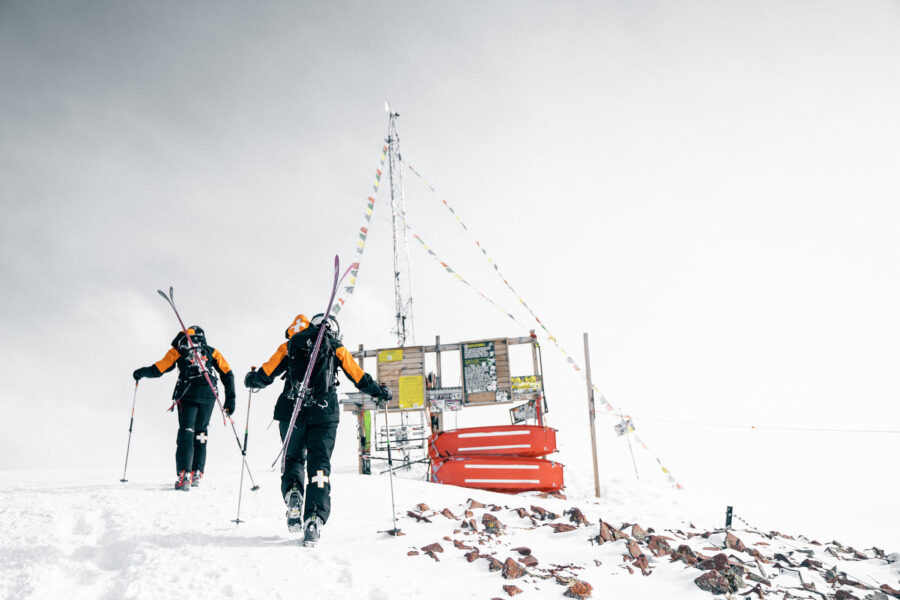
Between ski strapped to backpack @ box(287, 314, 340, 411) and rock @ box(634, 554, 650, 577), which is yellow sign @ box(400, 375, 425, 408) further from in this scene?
rock @ box(634, 554, 650, 577)

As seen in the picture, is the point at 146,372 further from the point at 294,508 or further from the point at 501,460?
the point at 501,460

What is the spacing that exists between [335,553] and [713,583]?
9.93 feet

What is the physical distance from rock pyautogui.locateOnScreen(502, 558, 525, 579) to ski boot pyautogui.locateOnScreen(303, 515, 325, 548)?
1.70 meters

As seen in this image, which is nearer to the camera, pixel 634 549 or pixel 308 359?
pixel 634 549

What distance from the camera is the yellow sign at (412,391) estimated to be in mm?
14172

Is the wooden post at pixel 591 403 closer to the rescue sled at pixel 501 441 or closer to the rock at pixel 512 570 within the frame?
the rescue sled at pixel 501 441

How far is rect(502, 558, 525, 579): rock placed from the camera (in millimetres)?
3801

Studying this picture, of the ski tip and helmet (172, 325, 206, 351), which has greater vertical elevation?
helmet (172, 325, 206, 351)

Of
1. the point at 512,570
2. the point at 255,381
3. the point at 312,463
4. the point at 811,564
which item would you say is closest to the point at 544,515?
the point at 512,570

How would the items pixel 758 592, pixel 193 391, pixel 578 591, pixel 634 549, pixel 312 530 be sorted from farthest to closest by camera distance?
pixel 193 391
pixel 634 549
pixel 312 530
pixel 758 592
pixel 578 591

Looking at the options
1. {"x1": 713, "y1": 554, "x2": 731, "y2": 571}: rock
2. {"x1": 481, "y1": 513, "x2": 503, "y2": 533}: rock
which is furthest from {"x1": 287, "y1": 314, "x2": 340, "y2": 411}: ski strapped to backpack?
{"x1": 713, "y1": 554, "x2": 731, "y2": 571}: rock

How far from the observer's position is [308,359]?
5254 mm

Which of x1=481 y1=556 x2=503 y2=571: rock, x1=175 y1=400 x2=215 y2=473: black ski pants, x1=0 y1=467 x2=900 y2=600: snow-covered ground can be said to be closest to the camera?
x1=0 y1=467 x2=900 y2=600: snow-covered ground

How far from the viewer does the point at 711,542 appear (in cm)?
521
